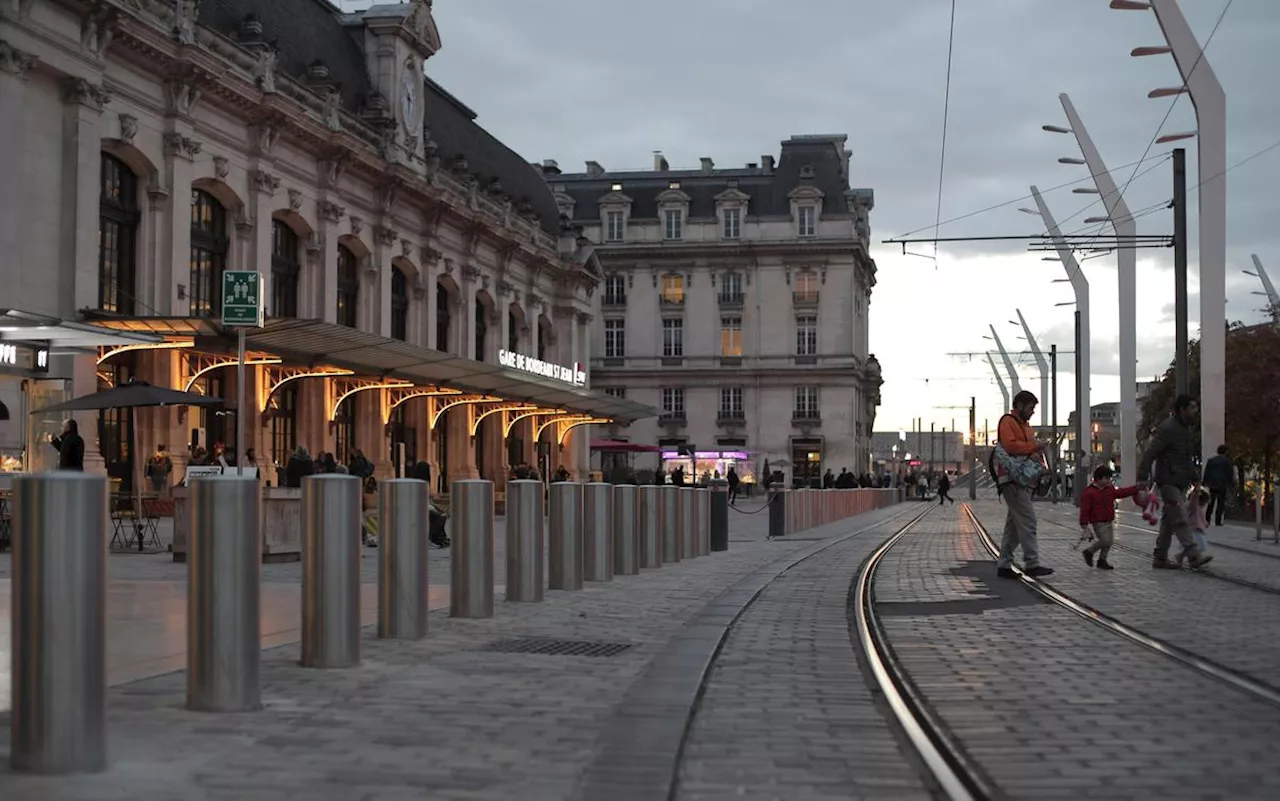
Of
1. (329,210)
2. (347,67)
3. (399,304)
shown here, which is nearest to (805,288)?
(399,304)

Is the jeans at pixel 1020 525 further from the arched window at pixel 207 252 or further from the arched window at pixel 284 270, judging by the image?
the arched window at pixel 284 270

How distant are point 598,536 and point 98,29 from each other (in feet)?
74.9

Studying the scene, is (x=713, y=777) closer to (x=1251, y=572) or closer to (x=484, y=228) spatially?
(x=1251, y=572)

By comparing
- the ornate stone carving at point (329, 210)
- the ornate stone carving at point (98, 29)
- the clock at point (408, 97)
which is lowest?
the ornate stone carving at point (329, 210)

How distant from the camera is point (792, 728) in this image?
6711 mm

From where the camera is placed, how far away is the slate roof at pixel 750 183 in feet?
315

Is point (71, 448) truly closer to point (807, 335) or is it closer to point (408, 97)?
point (408, 97)

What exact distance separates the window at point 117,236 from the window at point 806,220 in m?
62.4

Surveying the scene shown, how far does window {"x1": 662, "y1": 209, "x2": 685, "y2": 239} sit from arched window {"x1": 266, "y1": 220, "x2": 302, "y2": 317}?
5276cm

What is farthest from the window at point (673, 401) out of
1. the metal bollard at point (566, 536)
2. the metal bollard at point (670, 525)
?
the metal bollard at point (566, 536)

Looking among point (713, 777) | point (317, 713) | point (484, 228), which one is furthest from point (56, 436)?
point (484, 228)

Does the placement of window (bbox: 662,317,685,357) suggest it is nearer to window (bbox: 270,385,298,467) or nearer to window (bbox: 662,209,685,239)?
window (bbox: 662,209,685,239)

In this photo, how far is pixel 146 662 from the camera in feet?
28.1

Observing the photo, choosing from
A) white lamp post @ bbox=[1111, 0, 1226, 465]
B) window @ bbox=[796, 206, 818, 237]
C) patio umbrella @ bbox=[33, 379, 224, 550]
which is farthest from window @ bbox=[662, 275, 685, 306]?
patio umbrella @ bbox=[33, 379, 224, 550]
